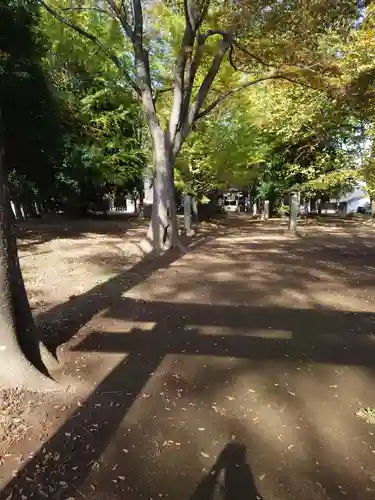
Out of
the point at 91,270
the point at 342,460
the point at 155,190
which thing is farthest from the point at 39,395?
the point at 155,190

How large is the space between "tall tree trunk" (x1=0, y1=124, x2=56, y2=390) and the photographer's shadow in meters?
1.70

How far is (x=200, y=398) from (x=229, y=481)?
1.02m

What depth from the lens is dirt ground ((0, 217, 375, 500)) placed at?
2713mm

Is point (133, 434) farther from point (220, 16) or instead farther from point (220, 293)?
point (220, 16)

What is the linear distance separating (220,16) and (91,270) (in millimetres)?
8055

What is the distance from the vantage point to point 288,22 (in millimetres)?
10430

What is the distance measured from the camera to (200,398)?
3.68 m

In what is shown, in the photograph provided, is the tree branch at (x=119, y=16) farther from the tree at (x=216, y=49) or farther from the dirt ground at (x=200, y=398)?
the dirt ground at (x=200, y=398)

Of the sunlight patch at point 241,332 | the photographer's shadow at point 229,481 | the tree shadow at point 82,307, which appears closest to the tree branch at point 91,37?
the tree shadow at point 82,307

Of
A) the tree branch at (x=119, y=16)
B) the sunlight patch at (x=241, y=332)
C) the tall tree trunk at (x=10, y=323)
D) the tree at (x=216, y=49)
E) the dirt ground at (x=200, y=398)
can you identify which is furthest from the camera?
the tree branch at (x=119, y=16)

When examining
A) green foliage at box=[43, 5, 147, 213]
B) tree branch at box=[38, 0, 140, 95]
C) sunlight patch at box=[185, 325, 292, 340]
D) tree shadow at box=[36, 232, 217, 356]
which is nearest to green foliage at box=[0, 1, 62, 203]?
tree branch at box=[38, 0, 140, 95]

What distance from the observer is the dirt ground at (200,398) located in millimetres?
2713

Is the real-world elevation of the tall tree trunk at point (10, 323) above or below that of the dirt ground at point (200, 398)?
above

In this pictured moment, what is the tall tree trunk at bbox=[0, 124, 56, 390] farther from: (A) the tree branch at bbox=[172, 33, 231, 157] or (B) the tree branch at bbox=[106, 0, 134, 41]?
(B) the tree branch at bbox=[106, 0, 134, 41]
